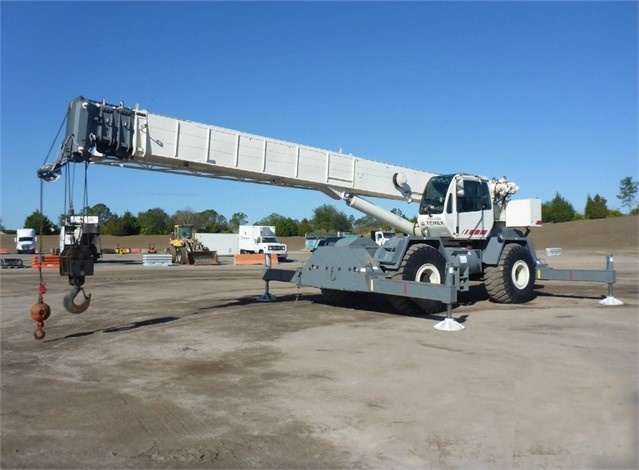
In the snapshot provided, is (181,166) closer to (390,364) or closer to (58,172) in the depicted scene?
(58,172)

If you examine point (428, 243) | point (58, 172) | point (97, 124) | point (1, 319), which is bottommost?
point (1, 319)

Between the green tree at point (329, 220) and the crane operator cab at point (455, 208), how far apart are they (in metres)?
99.0

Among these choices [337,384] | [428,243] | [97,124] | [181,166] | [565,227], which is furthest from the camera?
[565,227]

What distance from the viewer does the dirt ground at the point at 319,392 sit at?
15.3 ft

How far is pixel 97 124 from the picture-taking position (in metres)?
9.42

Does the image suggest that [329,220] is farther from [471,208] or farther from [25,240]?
[471,208]

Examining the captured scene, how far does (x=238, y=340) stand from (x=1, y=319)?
639cm

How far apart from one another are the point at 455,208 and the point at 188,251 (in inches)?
1175

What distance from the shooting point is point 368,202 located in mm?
13641

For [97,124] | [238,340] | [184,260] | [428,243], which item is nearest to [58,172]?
[97,124]

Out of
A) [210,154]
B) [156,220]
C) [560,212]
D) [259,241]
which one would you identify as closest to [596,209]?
[560,212]

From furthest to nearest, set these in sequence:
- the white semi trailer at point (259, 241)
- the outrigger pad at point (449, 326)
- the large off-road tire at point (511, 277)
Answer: the white semi trailer at point (259, 241), the large off-road tire at point (511, 277), the outrigger pad at point (449, 326)

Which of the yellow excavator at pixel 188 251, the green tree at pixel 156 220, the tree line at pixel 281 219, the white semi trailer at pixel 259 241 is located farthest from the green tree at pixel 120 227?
the yellow excavator at pixel 188 251

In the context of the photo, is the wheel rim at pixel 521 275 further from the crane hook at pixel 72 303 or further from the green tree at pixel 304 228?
the green tree at pixel 304 228
